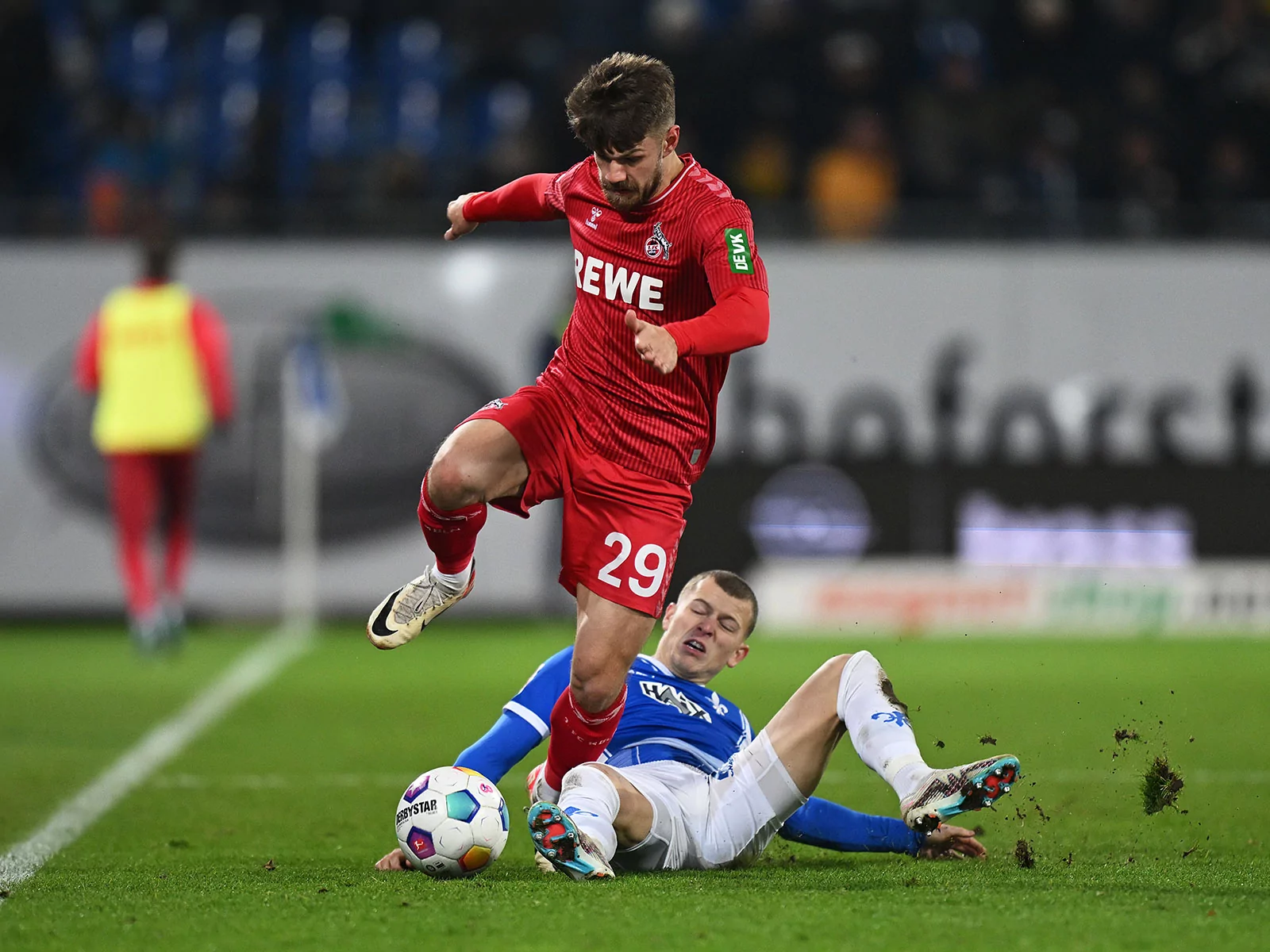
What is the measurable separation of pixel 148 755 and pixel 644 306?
3492mm

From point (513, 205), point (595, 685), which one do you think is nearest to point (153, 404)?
point (513, 205)

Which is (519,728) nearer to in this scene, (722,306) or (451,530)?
(451,530)

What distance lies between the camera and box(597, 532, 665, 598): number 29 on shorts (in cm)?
479

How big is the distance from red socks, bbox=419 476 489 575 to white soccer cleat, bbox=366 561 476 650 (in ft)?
0.22

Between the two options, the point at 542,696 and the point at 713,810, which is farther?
the point at 542,696

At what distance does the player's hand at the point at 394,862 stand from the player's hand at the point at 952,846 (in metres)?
1.39

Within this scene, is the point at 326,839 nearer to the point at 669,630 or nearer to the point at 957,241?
the point at 669,630

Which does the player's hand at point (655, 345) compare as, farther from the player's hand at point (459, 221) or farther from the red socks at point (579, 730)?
the player's hand at point (459, 221)

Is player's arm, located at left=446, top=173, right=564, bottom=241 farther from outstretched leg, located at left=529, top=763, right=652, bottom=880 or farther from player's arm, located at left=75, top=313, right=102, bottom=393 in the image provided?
player's arm, located at left=75, top=313, right=102, bottom=393

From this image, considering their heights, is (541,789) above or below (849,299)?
below

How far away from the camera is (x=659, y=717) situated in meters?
4.91

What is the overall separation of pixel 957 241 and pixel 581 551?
9.07m

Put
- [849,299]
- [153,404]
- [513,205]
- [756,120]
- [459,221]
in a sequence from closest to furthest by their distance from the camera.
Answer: [513,205] < [459,221] < [153,404] < [849,299] < [756,120]

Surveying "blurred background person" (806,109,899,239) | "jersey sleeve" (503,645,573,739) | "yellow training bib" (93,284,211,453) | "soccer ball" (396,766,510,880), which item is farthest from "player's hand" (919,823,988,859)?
"blurred background person" (806,109,899,239)
